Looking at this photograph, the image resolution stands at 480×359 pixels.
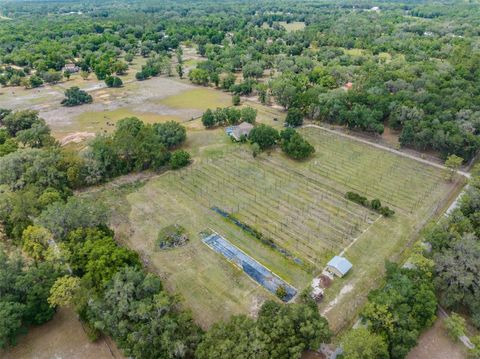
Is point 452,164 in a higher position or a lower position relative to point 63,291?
lower

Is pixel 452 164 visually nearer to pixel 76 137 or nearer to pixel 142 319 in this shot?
pixel 142 319

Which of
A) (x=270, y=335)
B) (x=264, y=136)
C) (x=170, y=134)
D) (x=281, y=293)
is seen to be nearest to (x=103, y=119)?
(x=170, y=134)

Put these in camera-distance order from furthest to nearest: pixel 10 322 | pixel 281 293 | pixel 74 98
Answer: pixel 74 98, pixel 281 293, pixel 10 322

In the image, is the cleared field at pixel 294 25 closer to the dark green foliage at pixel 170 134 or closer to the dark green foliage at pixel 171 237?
the dark green foliage at pixel 170 134

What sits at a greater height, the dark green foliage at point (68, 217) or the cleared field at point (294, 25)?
the dark green foliage at point (68, 217)

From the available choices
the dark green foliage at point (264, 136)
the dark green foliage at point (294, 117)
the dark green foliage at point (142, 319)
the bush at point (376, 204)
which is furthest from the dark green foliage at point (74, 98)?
the bush at point (376, 204)

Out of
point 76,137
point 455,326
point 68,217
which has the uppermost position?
point 68,217

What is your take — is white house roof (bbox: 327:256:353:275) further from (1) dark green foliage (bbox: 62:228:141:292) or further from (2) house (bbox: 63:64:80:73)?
(2) house (bbox: 63:64:80:73)
